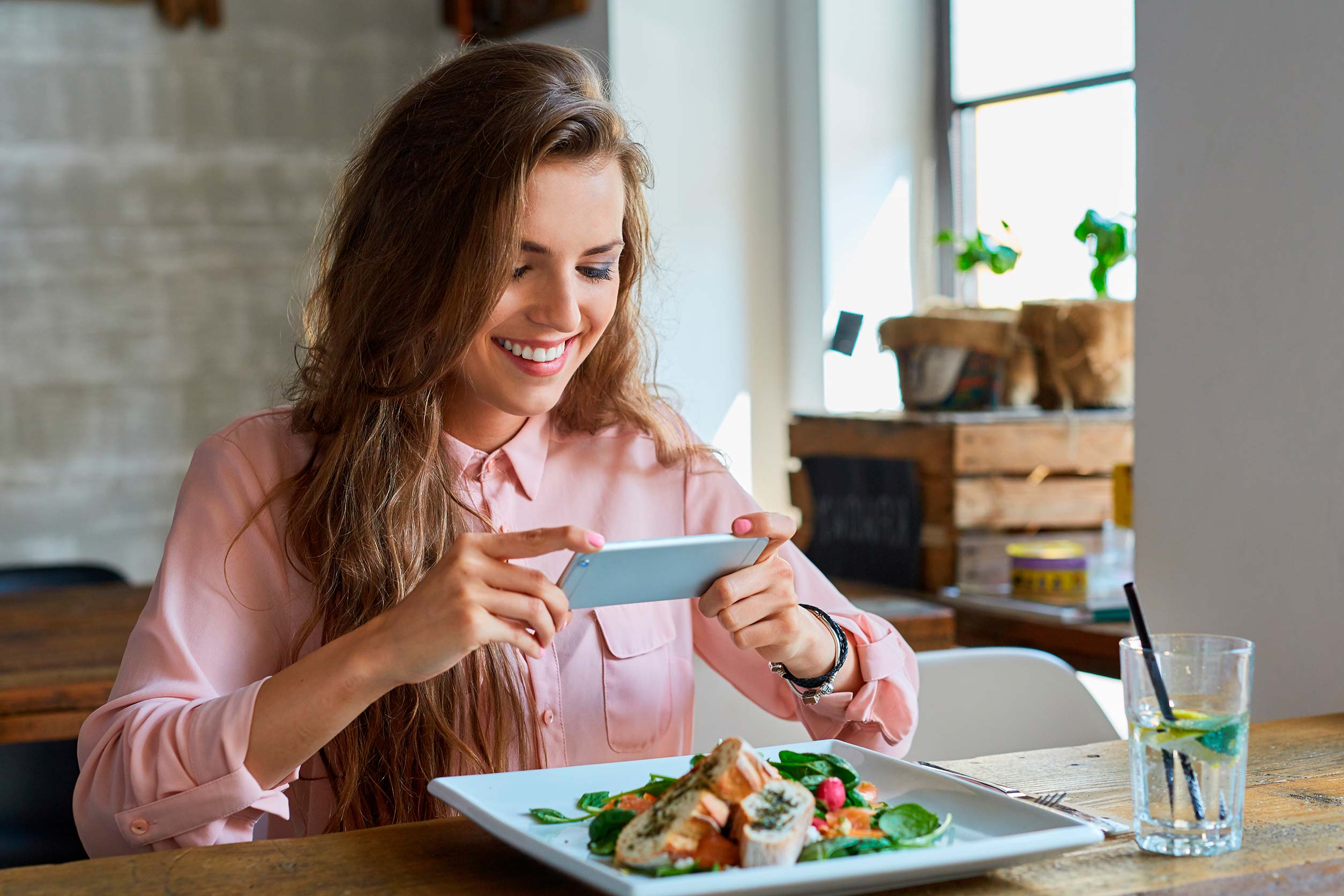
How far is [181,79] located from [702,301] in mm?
1736

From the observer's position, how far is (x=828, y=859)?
35.4 inches

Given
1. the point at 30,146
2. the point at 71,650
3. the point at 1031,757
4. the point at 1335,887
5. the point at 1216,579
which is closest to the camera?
the point at 1335,887

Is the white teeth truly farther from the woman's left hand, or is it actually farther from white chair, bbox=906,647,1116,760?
white chair, bbox=906,647,1116,760

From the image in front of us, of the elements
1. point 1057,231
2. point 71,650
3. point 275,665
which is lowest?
point 71,650

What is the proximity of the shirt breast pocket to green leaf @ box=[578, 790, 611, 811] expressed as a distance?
1.50 ft

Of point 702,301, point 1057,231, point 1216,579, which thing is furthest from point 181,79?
point 1216,579

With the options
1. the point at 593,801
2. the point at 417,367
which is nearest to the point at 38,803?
the point at 417,367

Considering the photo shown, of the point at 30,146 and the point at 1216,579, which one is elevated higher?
the point at 30,146

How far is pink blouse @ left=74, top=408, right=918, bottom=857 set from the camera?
1191 millimetres

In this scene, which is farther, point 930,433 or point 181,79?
point 181,79

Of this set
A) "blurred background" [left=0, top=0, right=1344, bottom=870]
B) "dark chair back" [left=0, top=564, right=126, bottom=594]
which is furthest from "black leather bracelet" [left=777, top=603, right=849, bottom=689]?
"dark chair back" [left=0, top=564, right=126, bottom=594]

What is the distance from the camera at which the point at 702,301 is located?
11.0ft

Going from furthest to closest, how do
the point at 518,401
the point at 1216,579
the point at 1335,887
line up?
the point at 1216,579 < the point at 518,401 < the point at 1335,887

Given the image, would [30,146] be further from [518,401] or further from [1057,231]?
[518,401]
